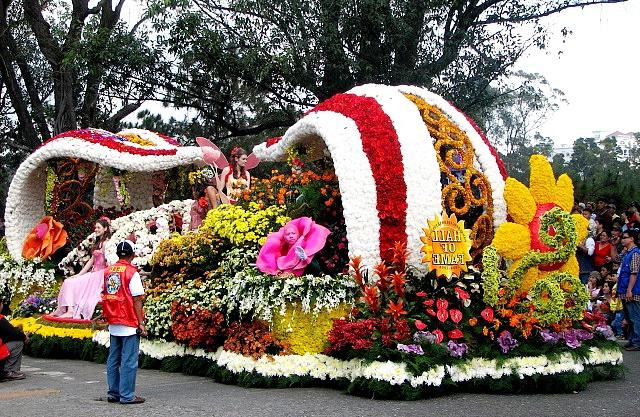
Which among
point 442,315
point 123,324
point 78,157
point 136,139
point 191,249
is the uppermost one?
point 136,139

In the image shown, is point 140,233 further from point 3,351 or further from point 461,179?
point 461,179

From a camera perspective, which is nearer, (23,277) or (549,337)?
(549,337)

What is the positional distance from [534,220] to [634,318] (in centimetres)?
278

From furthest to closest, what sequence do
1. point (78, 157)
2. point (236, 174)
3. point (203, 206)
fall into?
point (78, 157) < point (236, 174) < point (203, 206)

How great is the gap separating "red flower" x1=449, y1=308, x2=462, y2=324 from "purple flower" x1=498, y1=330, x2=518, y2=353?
43cm

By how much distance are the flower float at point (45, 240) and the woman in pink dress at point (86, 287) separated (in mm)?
1242

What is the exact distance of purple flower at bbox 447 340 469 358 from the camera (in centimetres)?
709

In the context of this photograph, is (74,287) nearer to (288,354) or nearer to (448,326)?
(288,354)

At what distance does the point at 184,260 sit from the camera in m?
9.46

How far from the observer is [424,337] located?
705 cm

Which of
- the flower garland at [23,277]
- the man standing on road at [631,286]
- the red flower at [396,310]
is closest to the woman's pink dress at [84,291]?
the flower garland at [23,277]

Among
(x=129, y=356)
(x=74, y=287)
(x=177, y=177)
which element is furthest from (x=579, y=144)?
(x=129, y=356)

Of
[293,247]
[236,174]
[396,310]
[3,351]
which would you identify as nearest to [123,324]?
[293,247]

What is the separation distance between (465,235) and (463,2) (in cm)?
862
